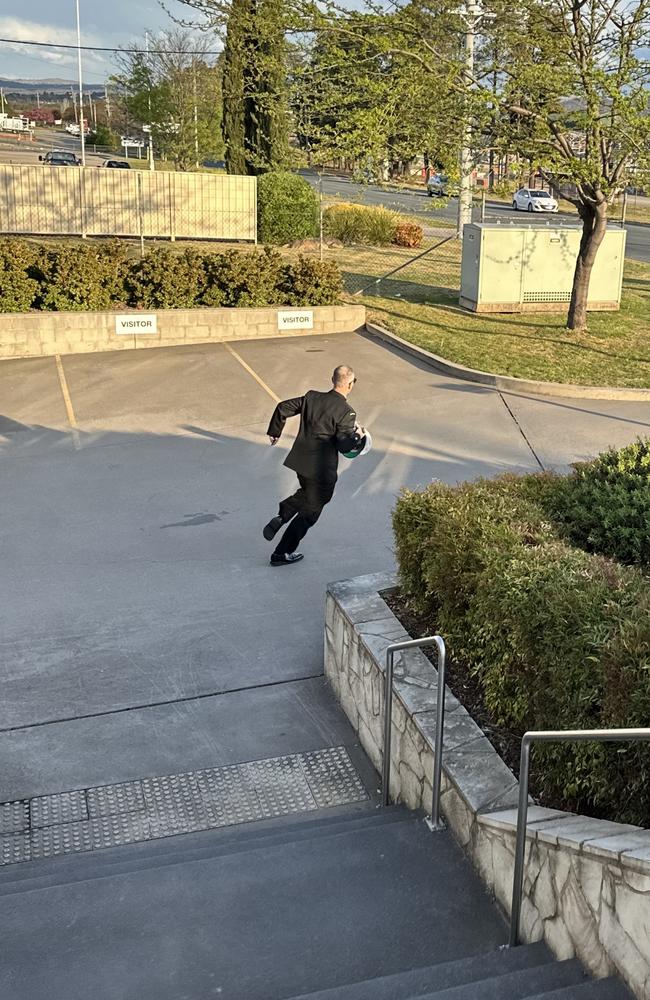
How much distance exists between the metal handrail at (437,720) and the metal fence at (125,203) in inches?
861

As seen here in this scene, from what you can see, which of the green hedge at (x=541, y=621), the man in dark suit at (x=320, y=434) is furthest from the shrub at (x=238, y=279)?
the green hedge at (x=541, y=621)

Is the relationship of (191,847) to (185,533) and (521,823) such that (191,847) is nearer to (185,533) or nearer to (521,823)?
(521,823)

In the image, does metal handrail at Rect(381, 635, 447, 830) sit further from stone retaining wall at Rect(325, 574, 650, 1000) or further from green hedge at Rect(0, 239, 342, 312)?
green hedge at Rect(0, 239, 342, 312)

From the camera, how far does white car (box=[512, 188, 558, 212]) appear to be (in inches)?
1834

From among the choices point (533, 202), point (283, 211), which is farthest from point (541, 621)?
point (533, 202)

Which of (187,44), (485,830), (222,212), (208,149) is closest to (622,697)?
(485,830)

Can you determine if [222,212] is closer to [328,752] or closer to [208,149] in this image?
[208,149]

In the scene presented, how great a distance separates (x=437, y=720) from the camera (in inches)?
180

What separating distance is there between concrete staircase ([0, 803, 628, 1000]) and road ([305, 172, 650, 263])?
25871mm

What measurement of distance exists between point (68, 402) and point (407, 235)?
15995 millimetres

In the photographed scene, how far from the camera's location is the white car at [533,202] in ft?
153

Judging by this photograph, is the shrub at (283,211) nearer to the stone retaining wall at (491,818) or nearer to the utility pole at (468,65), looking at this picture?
the utility pole at (468,65)

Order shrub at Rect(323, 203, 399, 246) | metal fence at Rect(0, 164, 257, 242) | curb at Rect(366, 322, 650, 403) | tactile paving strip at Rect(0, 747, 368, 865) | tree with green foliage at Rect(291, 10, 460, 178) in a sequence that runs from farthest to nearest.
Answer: shrub at Rect(323, 203, 399, 246), metal fence at Rect(0, 164, 257, 242), tree with green foliage at Rect(291, 10, 460, 178), curb at Rect(366, 322, 650, 403), tactile paving strip at Rect(0, 747, 368, 865)

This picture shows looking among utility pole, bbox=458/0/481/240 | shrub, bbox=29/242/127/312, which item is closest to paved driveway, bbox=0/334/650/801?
shrub, bbox=29/242/127/312
